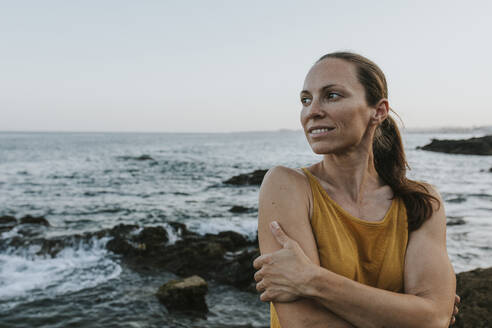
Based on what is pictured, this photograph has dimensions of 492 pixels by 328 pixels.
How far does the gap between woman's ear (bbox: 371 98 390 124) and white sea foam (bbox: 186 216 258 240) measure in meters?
10.4

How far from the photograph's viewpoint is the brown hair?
2223mm

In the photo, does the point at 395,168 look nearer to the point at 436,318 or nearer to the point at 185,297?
the point at 436,318

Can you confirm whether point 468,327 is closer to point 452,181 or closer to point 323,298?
point 323,298

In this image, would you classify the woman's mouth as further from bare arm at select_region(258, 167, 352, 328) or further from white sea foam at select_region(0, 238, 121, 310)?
white sea foam at select_region(0, 238, 121, 310)

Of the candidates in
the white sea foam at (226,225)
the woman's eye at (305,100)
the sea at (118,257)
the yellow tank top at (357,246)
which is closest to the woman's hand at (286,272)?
the yellow tank top at (357,246)

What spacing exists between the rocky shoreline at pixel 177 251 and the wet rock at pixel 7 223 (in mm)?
43

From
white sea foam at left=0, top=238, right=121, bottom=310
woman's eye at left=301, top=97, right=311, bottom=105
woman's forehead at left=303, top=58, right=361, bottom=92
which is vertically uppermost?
woman's forehead at left=303, top=58, right=361, bottom=92

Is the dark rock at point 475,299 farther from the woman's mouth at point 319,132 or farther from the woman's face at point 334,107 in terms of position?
the woman's mouth at point 319,132

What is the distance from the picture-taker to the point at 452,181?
24.6 metres

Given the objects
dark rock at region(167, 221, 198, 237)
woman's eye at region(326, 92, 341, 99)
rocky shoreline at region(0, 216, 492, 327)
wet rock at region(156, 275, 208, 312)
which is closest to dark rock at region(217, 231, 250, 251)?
rocky shoreline at region(0, 216, 492, 327)

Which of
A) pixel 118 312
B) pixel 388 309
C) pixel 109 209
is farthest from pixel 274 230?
pixel 109 209

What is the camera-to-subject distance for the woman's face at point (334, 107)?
2.15 meters

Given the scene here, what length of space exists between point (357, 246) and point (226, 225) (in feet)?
40.1

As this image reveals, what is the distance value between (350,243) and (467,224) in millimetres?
12744
